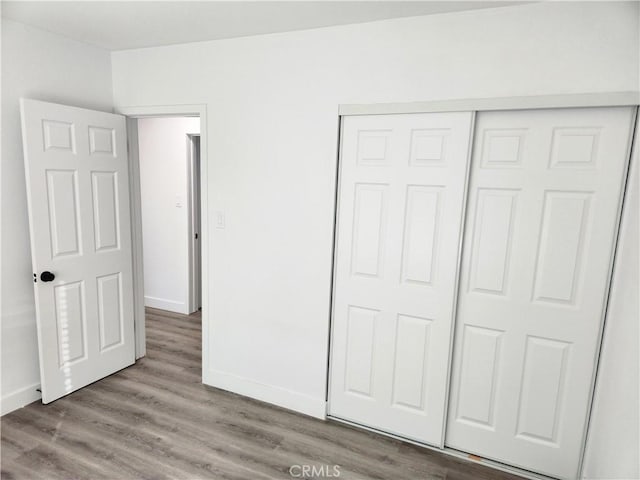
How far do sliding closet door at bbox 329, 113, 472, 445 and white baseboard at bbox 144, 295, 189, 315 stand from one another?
2.58 metres

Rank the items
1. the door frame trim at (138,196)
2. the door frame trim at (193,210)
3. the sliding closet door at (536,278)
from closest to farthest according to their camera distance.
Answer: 1. the sliding closet door at (536,278)
2. the door frame trim at (138,196)
3. the door frame trim at (193,210)

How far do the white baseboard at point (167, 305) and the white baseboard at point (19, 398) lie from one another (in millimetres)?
1878

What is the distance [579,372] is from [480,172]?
1.20m

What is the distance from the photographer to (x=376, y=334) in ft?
8.08

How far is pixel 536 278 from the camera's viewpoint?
2.08m

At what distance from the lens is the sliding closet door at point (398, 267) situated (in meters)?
2.20

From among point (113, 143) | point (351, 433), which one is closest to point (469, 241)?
point (351, 433)

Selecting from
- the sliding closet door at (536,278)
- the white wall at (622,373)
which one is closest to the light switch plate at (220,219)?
the sliding closet door at (536,278)

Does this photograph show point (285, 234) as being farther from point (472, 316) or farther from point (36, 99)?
point (36, 99)

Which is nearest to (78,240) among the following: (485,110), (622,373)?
(485,110)

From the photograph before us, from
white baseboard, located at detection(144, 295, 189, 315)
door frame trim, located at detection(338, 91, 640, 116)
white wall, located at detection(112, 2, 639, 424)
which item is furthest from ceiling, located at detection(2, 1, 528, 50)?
white baseboard, located at detection(144, 295, 189, 315)

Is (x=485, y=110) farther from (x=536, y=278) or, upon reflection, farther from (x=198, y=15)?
(x=198, y=15)

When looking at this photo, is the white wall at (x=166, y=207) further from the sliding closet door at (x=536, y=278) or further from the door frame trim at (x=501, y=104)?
the sliding closet door at (x=536, y=278)

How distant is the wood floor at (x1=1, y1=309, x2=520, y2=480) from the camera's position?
83.9 inches
